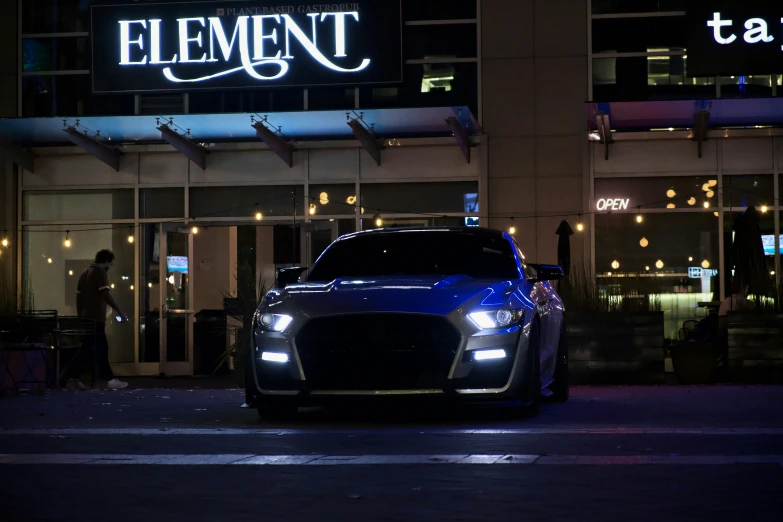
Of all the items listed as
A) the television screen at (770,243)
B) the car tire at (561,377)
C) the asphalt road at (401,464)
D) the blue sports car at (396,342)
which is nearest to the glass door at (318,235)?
the television screen at (770,243)

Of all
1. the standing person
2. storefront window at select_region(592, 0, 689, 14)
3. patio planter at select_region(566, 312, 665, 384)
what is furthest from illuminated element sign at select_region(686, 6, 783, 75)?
the standing person

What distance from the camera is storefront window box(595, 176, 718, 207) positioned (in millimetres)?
22406

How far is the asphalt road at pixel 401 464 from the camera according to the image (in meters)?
6.22

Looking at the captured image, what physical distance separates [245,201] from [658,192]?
6.76m

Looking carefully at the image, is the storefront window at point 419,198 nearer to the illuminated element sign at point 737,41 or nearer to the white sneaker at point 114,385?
the illuminated element sign at point 737,41

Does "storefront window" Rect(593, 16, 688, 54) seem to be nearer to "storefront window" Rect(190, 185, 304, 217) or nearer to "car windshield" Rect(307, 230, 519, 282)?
"storefront window" Rect(190, 185, 304, 217)

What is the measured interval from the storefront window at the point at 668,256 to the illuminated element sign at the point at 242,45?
4.34 meters

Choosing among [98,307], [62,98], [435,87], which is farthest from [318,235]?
[62,98]

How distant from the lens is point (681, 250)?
22.3 m

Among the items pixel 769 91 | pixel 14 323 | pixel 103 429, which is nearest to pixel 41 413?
pixel 103 429

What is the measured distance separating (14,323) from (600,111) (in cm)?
918

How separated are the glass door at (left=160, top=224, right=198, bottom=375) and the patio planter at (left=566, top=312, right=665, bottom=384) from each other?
26.6 feet

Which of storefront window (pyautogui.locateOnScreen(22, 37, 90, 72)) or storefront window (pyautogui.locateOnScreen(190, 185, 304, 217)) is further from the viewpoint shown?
storefront window (pyautogui.locateOnScreen(22, 37, 90, 72))

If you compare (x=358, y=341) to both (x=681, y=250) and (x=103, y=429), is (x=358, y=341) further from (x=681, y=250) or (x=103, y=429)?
(x=681, y=250)
